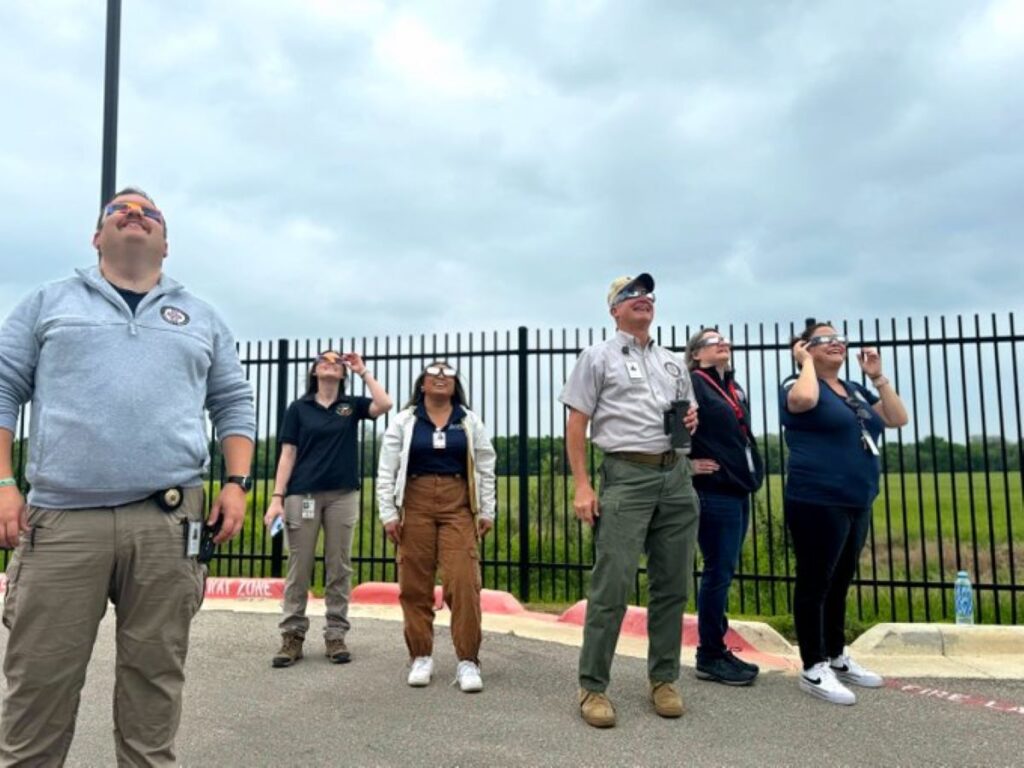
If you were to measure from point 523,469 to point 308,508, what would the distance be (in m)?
2.72

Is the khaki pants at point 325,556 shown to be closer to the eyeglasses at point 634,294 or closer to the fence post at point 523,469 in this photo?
the eyeglasses at point 634,294

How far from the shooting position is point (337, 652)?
15.6 ft

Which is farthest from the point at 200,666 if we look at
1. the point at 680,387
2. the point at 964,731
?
the point at 964,731

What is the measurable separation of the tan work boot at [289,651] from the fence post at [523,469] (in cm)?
280

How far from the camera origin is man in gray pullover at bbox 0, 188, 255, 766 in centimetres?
221

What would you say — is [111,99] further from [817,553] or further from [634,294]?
[817,553]

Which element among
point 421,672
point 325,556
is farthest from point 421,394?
point 421,672

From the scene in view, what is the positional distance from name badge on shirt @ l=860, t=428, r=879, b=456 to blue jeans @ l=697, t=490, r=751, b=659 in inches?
26.7

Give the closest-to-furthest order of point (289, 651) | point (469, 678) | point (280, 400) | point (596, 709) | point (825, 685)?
1. point (596, 709)
2. point (825, 685)
3. point (469, 678)
4. point (289, 651)
5. point (280, 400)

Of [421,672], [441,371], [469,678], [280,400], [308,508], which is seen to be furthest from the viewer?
[280,400]

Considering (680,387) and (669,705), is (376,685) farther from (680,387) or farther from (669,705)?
(680,387)

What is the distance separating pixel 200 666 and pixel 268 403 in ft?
12.3

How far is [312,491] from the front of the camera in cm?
480

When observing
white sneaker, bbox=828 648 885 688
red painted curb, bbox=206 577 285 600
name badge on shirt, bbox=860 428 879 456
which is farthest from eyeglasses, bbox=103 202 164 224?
red painted curb, bbox=206 577 285 600
